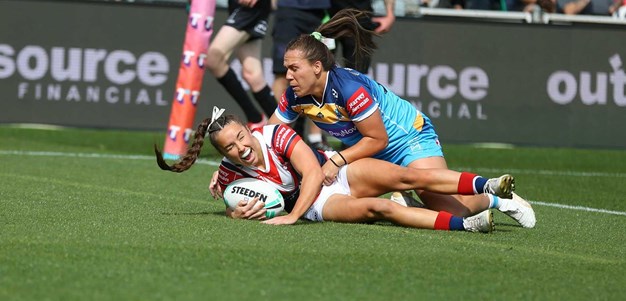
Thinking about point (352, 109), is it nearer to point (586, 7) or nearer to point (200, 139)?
point (200, 139)

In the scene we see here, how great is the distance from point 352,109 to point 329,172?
382mm

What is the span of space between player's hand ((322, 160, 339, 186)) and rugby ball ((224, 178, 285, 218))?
0.28m

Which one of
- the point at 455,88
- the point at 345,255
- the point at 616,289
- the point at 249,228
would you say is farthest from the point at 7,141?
Answer: the point at 616,289

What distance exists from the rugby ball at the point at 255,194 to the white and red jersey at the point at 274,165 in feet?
0.22

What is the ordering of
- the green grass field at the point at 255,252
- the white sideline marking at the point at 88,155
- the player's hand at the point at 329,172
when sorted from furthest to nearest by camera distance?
the white sideline marking at the point at 88,155, the player's hand at the point at 329,172, the green grass field at the point at 255,252

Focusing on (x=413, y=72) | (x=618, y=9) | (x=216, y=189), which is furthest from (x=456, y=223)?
(x=618, y=9)

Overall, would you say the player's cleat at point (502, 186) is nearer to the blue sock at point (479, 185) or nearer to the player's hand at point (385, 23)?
the blue sock at point (479, 185)

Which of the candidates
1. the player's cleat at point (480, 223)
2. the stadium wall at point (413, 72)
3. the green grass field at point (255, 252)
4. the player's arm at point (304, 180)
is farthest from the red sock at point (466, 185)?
the stadium wall at point (413, 72)

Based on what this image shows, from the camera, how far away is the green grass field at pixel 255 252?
5.01 meters

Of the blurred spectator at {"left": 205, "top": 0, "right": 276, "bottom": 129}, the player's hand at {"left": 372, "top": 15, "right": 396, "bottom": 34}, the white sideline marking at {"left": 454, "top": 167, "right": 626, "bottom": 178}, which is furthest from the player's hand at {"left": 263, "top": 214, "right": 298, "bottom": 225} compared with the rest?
the player's hand at {"left": 372, "top": 15, "right": 396, "bottom": 34}

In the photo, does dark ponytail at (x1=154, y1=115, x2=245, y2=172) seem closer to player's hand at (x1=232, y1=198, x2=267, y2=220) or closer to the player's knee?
player's hand at (x1=232, y1=198, x2=267, y2=220)

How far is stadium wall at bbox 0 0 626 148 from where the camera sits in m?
14.5

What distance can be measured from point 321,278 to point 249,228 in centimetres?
152

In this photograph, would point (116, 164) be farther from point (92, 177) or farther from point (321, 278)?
point (321, 278)
